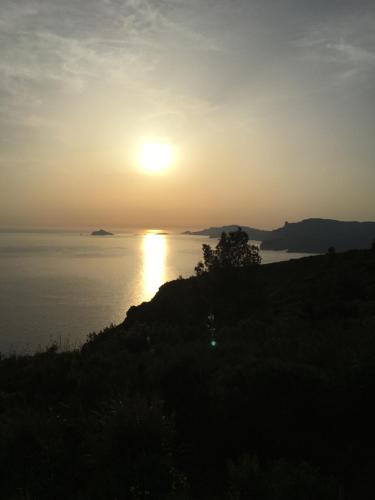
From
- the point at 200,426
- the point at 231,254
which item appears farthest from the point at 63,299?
the point at 200,426

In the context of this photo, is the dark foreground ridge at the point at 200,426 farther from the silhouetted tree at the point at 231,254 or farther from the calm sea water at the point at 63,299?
the silhouetted tree at the point at 231,254

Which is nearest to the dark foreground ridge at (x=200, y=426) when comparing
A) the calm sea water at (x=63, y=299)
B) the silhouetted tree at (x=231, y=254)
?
the calm sea water at (x=63, y=299)

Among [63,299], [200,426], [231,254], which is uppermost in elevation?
[231,254]

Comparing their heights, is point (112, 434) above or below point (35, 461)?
above

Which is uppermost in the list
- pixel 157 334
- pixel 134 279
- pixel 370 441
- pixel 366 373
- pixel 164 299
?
pixel 366 373

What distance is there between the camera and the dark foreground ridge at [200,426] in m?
5.05

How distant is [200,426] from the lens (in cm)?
652

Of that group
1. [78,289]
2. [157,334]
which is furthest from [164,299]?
[78,289]

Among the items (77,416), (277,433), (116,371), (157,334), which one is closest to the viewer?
(277,433)

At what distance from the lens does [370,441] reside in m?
6.01

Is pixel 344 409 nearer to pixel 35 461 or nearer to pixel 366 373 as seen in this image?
pixel 366 373

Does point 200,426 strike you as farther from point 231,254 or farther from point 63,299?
point 63,299

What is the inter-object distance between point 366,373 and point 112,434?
4.73 meters

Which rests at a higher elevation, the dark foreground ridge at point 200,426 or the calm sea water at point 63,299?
the dark foreground ridge at point 200,426
